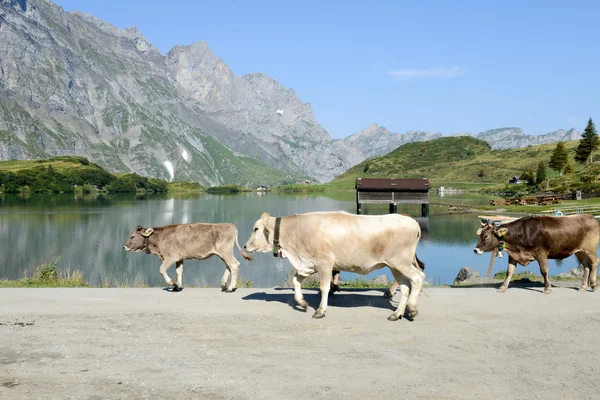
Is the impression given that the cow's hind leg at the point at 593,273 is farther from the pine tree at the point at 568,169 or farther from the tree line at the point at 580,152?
the pine tree at the point at 568,169

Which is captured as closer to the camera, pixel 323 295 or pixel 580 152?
pixel 323 295

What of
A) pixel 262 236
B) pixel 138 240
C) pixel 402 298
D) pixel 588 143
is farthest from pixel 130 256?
pixel 588 143

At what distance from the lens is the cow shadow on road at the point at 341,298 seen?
16.6 m

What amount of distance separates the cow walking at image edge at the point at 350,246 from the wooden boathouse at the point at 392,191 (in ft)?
298

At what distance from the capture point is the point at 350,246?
1496 centimetres

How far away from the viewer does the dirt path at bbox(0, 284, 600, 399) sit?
9.77m

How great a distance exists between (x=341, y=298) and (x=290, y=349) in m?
5.89

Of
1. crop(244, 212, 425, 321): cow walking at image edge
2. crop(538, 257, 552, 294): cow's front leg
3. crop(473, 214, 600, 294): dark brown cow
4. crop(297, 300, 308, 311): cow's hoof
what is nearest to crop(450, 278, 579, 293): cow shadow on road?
crop(538, 257, 552, 294): cow's front leg

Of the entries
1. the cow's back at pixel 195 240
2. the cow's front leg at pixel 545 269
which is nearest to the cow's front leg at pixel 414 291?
the cow's front leg at pixel 545 269

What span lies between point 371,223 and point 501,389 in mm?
6168

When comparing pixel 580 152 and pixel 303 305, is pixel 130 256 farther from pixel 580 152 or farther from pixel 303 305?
pixel 580 152

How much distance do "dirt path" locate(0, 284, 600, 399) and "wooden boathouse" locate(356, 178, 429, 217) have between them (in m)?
88.4

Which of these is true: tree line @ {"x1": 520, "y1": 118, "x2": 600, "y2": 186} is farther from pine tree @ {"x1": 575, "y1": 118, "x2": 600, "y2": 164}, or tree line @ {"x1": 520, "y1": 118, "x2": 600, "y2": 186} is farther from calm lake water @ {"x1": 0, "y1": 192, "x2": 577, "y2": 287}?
calm lake water @ {"x1": 0, "y1": 192, "x2": 577, "y2": 287}

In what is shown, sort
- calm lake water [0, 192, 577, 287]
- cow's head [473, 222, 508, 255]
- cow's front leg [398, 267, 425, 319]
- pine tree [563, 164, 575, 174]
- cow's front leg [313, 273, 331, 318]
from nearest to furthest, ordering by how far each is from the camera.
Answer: cow's front leg [398, 267, 425, 319], cow's front leg [313, 273, 331, 318], cow's head [473, 222, 508, 255], calm lake water [0, 192, 577, 287], pine tree [563, 164, 575, 174]
